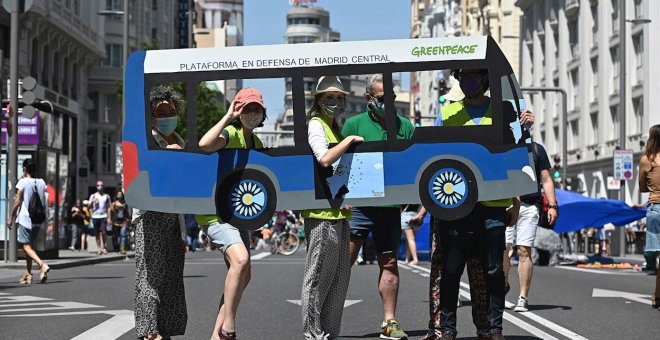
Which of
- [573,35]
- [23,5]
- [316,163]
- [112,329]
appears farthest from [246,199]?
[573,35]

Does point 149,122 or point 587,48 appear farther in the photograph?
point 587,48

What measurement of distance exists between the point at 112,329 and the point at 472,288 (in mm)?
3458

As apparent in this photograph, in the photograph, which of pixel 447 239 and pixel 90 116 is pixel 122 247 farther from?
pixel 90 116

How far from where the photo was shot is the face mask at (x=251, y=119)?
917 cm

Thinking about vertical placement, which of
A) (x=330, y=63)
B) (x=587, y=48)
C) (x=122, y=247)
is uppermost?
(x=587, y=48)

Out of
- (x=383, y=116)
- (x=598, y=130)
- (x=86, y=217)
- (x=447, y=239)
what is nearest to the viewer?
(x=447, y=239)

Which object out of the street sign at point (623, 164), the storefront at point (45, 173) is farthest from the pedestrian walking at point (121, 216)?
the street sign at point (623, 164)

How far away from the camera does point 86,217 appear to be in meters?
44.1

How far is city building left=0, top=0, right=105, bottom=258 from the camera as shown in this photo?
29.8m

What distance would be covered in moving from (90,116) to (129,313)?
220ft

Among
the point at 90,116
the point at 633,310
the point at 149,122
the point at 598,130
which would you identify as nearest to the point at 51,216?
the point at 633,310

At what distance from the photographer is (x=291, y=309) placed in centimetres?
1416

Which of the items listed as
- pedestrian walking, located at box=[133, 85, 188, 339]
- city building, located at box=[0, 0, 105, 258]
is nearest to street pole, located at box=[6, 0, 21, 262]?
city building, located at box=[0, 0, 105, 258]

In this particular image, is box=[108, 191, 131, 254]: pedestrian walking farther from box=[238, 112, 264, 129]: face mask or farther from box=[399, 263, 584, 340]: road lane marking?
box=[238, 112, 264, 129]: face mask
